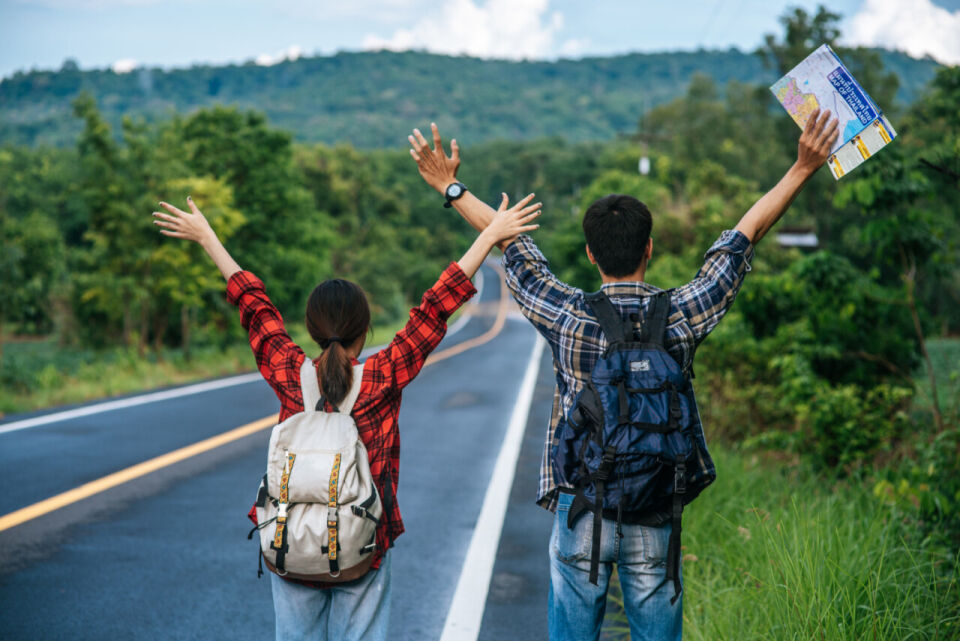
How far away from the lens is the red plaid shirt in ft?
8.36

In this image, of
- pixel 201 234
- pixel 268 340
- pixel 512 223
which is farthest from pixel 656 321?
pixel 201 234

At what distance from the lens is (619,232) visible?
2469 mm

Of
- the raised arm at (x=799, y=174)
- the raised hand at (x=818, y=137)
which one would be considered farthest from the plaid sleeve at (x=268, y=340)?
the raised hand at (x=818, y=137)

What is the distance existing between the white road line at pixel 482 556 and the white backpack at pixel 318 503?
1.90 m

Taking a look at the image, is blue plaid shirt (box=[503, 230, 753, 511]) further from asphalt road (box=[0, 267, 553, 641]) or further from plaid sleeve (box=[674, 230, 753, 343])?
asphalt road (box=[0, 267, 553, 641])

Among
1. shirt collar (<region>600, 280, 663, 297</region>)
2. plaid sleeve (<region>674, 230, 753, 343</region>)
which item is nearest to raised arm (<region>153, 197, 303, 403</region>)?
shirt collar (<region>600, 280, 663, 297</region>)

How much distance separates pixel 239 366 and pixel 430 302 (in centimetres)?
1824

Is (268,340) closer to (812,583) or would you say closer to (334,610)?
(334,610)

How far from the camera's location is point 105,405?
11133mm

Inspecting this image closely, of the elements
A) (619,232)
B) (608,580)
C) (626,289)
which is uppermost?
(619,232)

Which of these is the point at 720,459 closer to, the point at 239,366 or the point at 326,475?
Answer: the point at 326,475

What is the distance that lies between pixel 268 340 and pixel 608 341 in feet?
3.66

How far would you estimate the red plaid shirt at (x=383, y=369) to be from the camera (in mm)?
2547

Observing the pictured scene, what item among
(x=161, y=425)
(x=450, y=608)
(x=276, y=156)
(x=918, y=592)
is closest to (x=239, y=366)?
(x=161, y=425)
